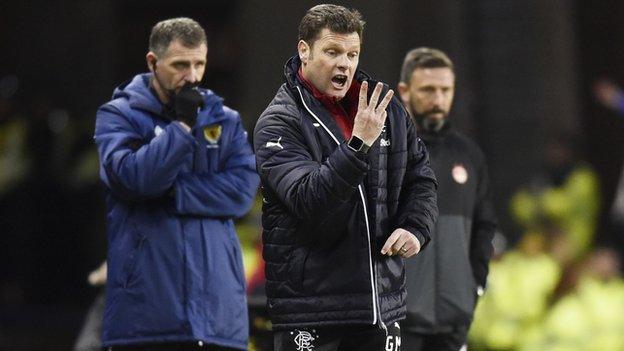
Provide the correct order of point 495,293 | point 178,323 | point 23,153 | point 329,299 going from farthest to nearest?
point 23,153, point 495,293, point 178,323, point 329,299

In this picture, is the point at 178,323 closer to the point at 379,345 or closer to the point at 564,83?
the point at 379,345

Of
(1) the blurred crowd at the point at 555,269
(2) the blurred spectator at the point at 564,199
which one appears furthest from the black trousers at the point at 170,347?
(2) the blurred spectator at the point at 564,199

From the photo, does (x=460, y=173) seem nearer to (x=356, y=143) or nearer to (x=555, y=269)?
(x=356, y=143)

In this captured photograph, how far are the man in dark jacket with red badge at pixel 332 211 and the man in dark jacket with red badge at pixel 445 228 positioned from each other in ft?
4.35

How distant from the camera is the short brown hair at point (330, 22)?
5.89 meters

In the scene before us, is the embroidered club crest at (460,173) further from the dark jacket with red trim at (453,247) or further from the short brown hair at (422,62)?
the short brown hair at (422,62)

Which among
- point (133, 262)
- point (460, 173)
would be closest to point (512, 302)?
point (460, 173)

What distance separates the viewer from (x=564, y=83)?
11242 mm

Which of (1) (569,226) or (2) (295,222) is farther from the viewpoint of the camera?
(1) (569,226)

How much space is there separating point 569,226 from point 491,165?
0.76m

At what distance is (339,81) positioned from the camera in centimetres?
590

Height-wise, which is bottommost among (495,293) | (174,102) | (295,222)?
(495,293)

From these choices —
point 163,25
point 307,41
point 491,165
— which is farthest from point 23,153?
point 307,41

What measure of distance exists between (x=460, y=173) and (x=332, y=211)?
1932 millimetres
